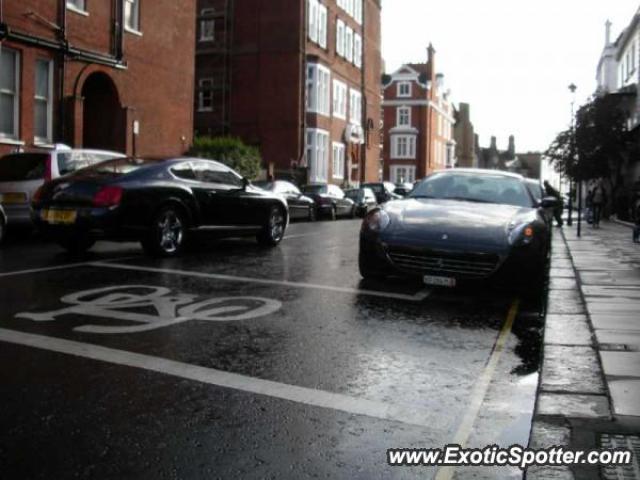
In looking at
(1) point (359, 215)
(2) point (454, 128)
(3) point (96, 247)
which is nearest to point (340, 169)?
(1) point (359, 215)

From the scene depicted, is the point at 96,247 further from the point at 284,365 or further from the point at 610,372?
the point at 610,372

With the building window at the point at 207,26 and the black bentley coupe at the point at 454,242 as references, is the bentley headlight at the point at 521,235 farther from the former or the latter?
the building window at the point at 207,26

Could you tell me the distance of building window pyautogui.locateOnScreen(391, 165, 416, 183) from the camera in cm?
7669

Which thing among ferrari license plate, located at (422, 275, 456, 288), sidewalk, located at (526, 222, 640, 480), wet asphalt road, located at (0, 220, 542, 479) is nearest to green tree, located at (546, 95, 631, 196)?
sidewalk, located at (526, 222, 640, 480)

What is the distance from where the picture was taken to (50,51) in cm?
2069

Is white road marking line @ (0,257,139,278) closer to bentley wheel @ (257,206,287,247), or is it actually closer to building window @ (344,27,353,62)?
bentley wheel @ (257,206,287,247)

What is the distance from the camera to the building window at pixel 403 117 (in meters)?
77.1

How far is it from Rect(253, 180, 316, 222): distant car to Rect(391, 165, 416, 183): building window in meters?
52.3

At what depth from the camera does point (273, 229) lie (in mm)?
14133

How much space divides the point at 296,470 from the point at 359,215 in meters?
29.8

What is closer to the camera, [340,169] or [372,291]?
[372,291]

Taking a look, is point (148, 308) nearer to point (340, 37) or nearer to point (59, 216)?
point (59, 216)

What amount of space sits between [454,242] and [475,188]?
215 centimetres

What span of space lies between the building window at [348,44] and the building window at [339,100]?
245 cm
